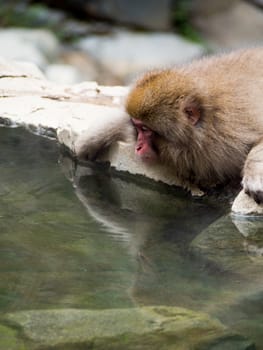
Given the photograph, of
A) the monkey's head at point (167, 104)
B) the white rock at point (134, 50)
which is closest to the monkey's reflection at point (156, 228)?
the monkey's head at point (167, 104)

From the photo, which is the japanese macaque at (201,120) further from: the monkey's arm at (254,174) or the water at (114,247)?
the water at (114,247)

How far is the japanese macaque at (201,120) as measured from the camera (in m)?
4.71

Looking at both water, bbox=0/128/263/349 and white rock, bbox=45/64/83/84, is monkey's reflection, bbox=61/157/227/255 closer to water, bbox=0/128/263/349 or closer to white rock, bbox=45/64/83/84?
water, bbox=0/128/263/349

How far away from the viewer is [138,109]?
4727 mm

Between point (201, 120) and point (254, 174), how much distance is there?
47 cm

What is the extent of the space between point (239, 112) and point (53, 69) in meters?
7.12

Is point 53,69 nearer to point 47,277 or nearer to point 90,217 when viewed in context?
point 90,217

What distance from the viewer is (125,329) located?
2982mm

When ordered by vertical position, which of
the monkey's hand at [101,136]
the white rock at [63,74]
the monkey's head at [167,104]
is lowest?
the white rock at [63,74]

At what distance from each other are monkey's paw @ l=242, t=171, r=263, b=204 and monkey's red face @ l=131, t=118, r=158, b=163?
1.97 ft

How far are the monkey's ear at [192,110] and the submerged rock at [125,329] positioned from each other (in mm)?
1768

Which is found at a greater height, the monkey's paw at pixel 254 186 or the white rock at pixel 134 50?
the monkey's paw at pixel 254 186

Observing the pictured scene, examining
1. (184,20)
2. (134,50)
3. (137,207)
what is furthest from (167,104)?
(184,20)

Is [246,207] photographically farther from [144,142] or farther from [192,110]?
[144,142]
